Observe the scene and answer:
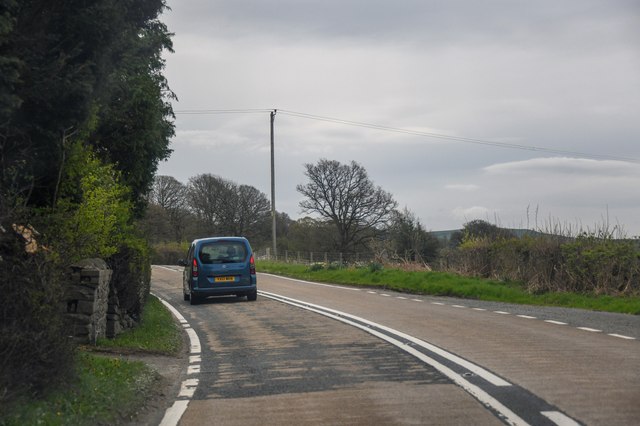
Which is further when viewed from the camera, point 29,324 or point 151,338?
point 151,338

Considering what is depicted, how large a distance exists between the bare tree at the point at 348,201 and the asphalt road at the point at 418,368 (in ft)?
161

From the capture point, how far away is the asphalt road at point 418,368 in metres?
6.63

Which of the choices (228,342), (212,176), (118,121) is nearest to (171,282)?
(118,121)

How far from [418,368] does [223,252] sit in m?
12.7

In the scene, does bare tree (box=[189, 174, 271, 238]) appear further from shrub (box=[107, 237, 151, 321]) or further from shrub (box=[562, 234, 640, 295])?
shrub (box=[107, 237, 151, 321])

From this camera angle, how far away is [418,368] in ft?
29.3

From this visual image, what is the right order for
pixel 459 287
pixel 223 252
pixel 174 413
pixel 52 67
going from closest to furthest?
pixel 174 413 → pixel 52 67 → pixel 223 252 → pixel 459 287

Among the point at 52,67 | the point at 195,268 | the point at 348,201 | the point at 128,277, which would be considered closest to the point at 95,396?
the point at 52,67

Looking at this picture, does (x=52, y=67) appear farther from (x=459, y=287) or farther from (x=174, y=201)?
(x=174, y=201)

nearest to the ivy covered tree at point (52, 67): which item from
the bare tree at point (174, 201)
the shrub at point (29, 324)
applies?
the shrub at point (29, 324)

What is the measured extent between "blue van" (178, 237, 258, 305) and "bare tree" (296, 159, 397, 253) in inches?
1748

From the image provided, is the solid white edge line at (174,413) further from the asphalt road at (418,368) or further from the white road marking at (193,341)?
the white road marking at (193,341)

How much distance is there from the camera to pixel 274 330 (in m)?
13.7

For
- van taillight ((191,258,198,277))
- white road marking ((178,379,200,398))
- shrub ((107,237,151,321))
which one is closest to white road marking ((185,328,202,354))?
Answer: shrub ((107,237,151,321))
